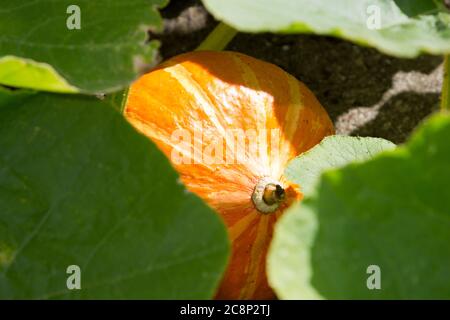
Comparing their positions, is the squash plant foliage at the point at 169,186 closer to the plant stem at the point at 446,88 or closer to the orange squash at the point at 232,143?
the orange squash at the point at 232,143

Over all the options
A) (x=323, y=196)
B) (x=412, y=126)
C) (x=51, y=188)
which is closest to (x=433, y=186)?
(x=323, y=196)

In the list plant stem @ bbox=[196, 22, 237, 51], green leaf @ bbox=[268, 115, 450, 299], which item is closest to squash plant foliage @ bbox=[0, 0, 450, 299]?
green leaf @ bbox=[268, 115, 450, 299]

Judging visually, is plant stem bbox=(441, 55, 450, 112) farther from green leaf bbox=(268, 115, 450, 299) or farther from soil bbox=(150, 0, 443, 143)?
green leaf bbox=(268, 115, 450, 299)

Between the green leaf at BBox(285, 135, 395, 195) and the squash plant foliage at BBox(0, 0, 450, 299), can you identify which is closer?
the squash plant foliage at BBox(0, 0, 450, 299)

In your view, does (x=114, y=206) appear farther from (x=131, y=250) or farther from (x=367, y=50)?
(x=367, y=50)

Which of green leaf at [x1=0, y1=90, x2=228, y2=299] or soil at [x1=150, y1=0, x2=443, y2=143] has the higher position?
soil at [x1=150, y1=0, x2=443, y2=143]

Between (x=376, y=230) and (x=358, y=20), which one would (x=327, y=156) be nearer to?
(x=358, y=20)

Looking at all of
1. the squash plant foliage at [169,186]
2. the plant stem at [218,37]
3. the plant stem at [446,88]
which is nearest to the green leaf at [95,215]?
the squash plant foliage at [169,186]

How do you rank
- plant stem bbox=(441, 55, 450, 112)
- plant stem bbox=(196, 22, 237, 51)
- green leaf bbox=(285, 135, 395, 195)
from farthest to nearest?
plant stem bbox=(196, 22, 237, 51) → plant stem bbox=(441, 55, 450, 112) → green leaf bbox=(285, 135, 395, 195)
